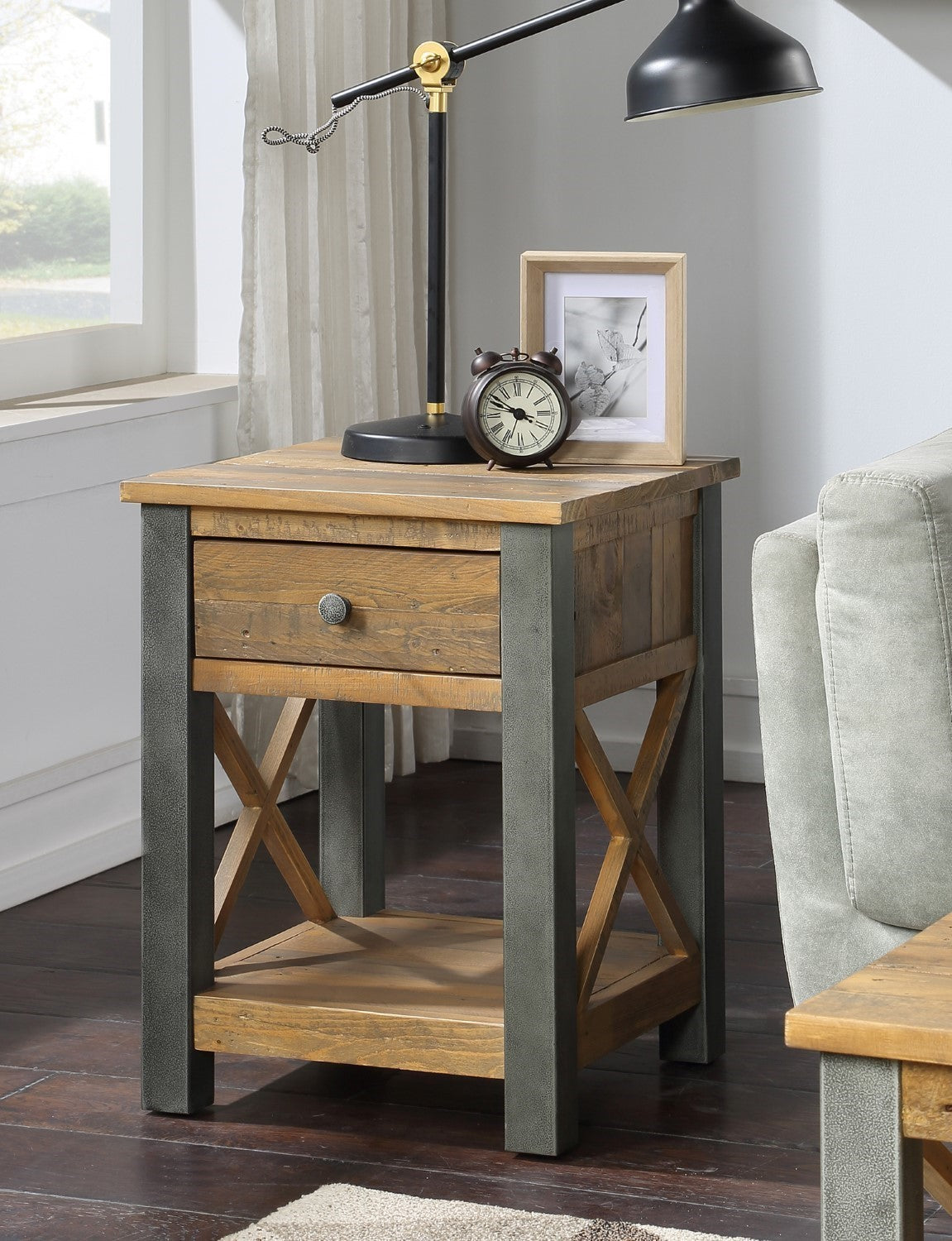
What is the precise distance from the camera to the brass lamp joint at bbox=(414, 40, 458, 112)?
2.08 m

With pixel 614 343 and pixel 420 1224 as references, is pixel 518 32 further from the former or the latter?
pixel 420 1224

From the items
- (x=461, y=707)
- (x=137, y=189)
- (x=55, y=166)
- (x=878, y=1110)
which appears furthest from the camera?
(x=137, y=189)

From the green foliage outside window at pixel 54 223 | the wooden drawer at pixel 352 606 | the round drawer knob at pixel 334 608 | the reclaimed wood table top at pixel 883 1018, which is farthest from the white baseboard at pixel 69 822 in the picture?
the reclaimed wood table top at pixel 883 1018

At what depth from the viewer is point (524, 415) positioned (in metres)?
1.99

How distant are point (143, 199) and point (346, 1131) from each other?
1.75 meters

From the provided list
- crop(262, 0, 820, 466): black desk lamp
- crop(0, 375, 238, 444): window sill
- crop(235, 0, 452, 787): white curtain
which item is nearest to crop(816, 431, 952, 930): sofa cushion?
crop(262, 0, 820, 466): black desk lamp

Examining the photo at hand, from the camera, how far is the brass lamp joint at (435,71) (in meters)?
2.08

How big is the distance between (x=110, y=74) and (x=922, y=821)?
6.79ft

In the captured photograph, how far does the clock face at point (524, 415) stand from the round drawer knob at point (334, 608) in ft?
0.83

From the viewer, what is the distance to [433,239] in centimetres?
211

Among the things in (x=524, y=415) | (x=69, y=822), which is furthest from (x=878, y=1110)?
(x=69, y=822)

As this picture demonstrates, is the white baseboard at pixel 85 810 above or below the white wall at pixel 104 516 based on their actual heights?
below

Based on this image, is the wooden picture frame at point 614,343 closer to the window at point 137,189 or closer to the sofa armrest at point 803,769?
the sofa armrest at point 803,769

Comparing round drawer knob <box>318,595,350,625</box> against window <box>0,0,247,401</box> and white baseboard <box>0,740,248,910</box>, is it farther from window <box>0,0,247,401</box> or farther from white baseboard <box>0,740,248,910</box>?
window <box>0,0,247,401</box>
